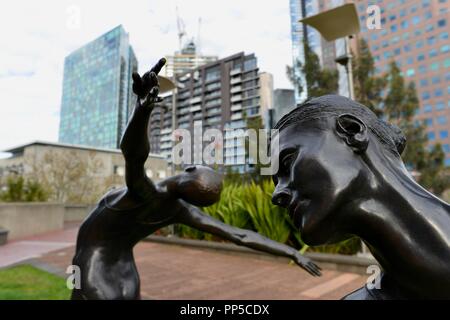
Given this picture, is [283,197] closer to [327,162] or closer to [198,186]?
[327,162]

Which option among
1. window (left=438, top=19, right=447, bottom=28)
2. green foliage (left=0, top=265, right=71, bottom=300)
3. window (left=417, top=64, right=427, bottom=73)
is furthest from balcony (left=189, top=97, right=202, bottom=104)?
green foliage (left=0, top=265, right=71, bottom=300)

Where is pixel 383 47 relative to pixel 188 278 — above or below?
above

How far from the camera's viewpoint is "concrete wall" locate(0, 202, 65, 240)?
11857 mm

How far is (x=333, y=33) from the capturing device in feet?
22.3

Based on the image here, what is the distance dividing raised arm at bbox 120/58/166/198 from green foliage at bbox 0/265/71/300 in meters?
3.23

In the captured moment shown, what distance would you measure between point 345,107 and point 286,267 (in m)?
6.26

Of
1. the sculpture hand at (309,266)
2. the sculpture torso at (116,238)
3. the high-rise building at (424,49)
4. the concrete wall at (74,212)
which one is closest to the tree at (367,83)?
the sculpture hand at (309,266)

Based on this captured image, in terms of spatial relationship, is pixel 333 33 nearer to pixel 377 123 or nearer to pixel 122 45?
pixel 377 123

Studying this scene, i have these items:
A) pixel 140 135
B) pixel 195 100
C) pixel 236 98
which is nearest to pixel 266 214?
pixel 140 135

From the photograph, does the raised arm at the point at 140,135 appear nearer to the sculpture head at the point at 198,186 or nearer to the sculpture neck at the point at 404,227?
the sculpture head at the point at 198,186

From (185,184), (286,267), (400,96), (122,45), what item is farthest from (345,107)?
(122,45)

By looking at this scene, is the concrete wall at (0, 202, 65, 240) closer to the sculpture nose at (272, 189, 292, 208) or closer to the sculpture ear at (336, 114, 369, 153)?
the sculpture nose at (272, 189, 292, 208)

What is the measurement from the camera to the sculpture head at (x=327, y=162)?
2.31 feet

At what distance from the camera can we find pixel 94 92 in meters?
77.7
